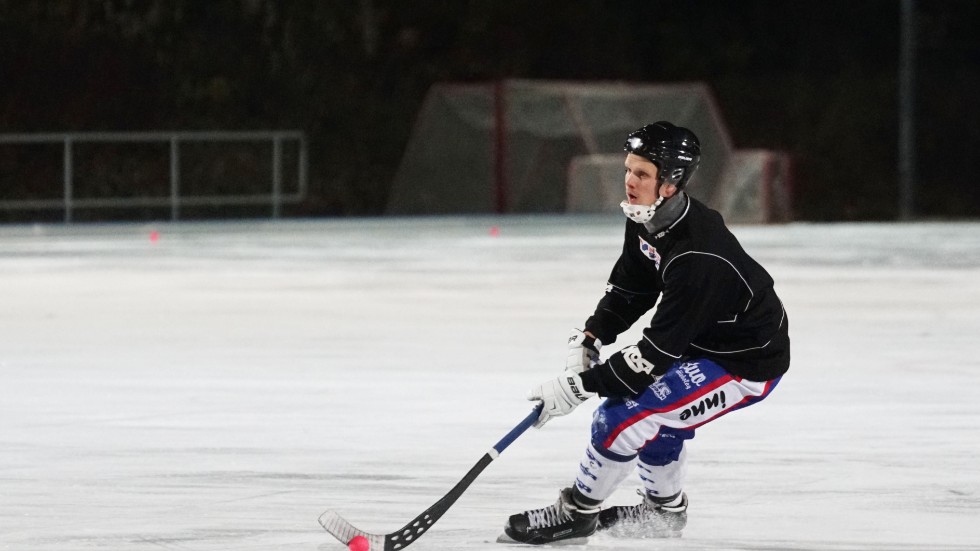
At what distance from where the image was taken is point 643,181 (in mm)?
6738

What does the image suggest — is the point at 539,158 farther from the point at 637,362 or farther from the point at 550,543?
the point at 637,362

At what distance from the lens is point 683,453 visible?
7.07m

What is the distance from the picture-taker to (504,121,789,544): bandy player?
6598mm

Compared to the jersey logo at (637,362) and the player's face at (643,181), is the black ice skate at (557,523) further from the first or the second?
the player's face at (643,181)

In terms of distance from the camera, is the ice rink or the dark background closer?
the ice rink

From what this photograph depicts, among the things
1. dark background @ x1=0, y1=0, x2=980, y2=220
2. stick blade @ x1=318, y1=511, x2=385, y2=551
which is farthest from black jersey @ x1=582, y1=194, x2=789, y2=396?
dark background @ x1=0, y1=0, x2=980, y2=220

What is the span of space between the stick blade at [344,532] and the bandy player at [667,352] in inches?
18.9

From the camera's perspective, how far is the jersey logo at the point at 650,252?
683 cm

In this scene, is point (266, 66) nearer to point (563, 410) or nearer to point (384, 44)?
point (384, 44)

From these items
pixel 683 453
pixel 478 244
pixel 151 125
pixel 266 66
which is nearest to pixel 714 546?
pixel 683 453

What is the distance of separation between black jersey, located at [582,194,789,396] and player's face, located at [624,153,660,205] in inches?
4.1

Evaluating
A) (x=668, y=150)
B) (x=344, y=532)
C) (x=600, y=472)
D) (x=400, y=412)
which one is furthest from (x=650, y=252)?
(x=400, y=412)

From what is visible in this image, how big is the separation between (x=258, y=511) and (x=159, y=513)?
323mm

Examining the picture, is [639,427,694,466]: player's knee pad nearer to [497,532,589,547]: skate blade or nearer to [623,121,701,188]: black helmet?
[497,532,589,547]: skate blade
